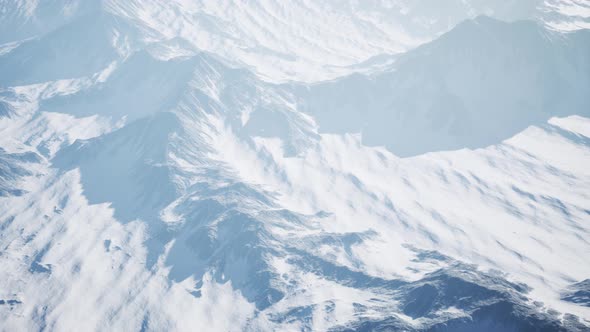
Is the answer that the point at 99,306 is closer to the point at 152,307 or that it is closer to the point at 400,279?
the point at 152,307

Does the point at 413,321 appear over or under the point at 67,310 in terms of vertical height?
over

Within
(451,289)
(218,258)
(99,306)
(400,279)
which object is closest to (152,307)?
(99,306)

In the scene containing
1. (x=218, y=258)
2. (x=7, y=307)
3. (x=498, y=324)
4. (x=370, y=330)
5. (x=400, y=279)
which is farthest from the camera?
Result: (x=218, y=258)

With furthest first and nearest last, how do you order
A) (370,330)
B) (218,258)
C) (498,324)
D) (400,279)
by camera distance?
(218,258) → (400,279) → (370,330) → (498,324)

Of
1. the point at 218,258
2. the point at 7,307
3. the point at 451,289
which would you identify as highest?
the point at 451,289

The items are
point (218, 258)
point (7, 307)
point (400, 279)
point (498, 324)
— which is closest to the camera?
point (498, 324)

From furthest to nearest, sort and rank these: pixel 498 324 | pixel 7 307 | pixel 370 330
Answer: pixel 7 307 → pixel 370 330 → pixel 498 324

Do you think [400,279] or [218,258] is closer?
[400,279]

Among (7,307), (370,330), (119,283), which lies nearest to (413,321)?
(370,330)

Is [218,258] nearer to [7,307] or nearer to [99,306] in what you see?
[99,306]
